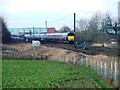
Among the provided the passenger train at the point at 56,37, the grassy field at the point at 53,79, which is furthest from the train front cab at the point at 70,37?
the grassy field at the point at 53,79

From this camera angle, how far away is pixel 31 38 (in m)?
94.0

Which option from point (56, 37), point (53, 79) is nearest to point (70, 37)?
point (56, 37)

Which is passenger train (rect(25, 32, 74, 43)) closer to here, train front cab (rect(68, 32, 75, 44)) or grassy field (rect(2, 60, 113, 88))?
train front cab (rect(68, 32, 75, 44))

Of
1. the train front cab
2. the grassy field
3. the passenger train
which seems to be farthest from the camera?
the passenger train

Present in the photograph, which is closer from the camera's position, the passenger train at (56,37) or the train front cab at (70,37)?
the train front cab at (70,37)

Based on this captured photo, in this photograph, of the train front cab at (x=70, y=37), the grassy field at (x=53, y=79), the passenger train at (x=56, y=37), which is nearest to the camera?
the grassy field at (x=53, y=79)

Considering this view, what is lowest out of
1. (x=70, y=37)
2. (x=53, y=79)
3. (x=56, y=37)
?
(x=53, y=79)

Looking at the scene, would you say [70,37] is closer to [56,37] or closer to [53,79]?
[56,37]

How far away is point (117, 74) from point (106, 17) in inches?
2480

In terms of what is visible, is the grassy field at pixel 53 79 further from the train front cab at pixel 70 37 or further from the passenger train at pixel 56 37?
the passenger train at pixel 56 37

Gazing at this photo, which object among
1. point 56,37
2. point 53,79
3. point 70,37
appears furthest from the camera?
point 56,37

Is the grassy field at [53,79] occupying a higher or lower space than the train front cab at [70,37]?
lower

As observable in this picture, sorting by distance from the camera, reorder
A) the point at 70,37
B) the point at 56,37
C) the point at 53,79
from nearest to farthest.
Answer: the point at 53,79, the point at 70,37, the point at 56,37

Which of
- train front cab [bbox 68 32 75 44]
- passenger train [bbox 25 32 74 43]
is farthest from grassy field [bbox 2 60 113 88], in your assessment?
passenger train [bbox 25 32 74 43]
